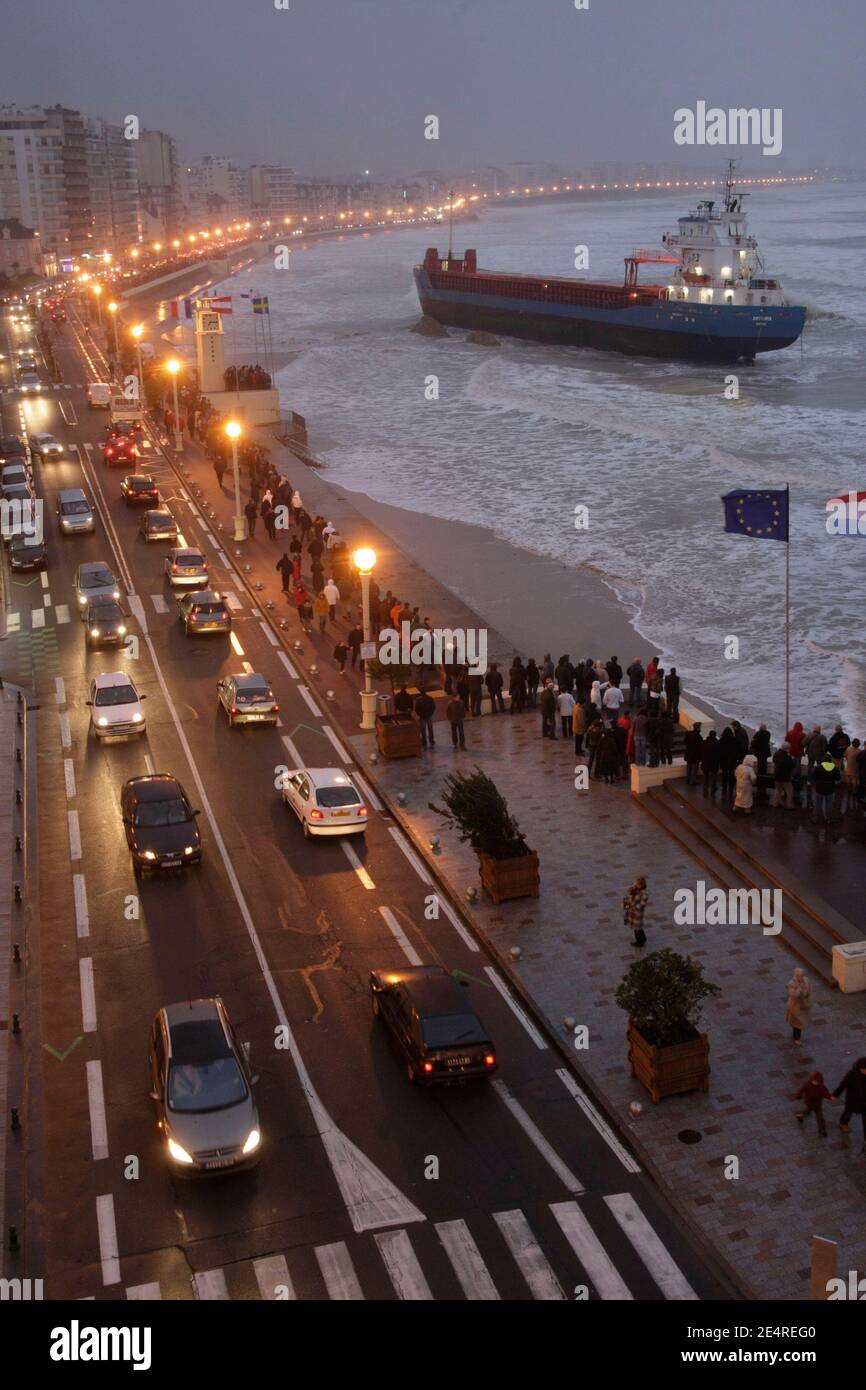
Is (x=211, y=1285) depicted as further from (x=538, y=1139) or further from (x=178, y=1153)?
(x=538, y=1139)

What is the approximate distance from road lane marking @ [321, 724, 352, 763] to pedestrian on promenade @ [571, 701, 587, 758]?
4452 millimetres

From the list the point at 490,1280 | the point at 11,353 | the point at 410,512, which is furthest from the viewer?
the point at 11,353

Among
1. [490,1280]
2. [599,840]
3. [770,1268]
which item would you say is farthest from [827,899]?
[490,1280]

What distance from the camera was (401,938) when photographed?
20875mm

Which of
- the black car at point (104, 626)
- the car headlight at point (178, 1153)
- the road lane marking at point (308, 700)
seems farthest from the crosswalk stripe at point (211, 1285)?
the black car at point (104, 626)

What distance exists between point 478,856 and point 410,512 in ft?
104

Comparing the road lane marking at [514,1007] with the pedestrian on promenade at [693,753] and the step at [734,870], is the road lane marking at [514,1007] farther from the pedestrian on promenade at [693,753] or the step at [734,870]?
the pedestrian on promenade at [693,753]

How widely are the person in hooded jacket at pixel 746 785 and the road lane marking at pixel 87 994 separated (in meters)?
10.7

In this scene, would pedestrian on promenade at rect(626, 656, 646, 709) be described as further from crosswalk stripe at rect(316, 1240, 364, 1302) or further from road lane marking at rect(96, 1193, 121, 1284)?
road lane marking at rect(96, 1193, 121, 1284)

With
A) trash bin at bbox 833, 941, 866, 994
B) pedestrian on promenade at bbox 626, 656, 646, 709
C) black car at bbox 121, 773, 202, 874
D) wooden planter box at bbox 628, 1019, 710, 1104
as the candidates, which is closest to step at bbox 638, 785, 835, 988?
trash bin at bbox 833, 941, 866, 994

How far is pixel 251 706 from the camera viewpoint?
2941 cm

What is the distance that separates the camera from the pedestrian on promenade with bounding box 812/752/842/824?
74.1 ft
